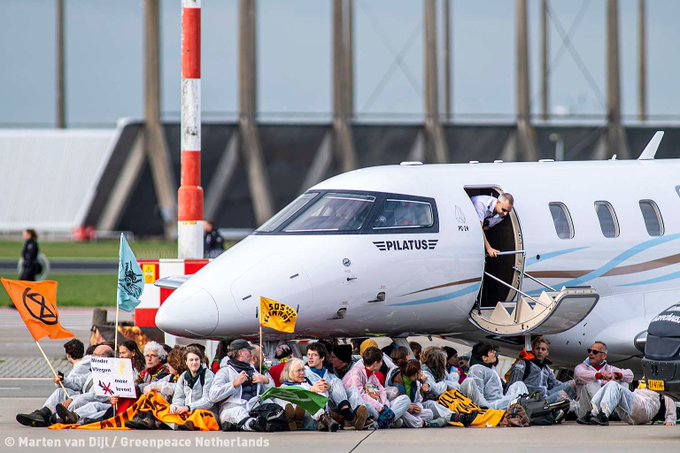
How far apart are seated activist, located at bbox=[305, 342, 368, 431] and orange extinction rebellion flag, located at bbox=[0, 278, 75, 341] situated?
2.90 m

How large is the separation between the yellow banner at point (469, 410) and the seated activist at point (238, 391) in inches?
79.0

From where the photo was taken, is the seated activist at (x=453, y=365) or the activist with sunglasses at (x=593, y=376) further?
the seated activist at (x=453, y=365)

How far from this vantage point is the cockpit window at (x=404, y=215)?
640 inches

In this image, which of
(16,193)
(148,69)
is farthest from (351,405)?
(16,193)

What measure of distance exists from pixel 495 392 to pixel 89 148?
54.0 metres

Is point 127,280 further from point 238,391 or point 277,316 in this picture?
point 238,391

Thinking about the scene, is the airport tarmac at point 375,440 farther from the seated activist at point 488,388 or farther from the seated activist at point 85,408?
the seated activist at point 488,388

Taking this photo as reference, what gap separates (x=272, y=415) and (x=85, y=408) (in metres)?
1.99

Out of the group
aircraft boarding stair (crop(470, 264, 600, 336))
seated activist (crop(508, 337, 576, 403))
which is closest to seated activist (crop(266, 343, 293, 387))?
aircraft boarding stair (crop(470, 264, 600, 336))

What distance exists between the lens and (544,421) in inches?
606

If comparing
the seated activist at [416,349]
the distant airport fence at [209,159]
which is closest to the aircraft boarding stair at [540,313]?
the seated activist at [416,349]

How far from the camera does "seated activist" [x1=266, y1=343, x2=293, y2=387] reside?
15523 mm

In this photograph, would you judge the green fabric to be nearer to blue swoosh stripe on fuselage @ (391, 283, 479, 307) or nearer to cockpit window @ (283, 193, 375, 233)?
blue swoosh stripe on fuselage @ (391, 283, 479, 307)

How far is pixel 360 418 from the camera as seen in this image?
14805 mm
